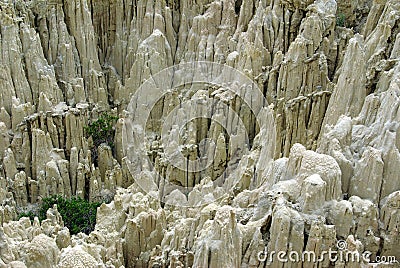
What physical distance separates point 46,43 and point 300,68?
48.2 feet

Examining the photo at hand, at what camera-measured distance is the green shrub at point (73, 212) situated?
22141 mm

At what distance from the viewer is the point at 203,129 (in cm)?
2514

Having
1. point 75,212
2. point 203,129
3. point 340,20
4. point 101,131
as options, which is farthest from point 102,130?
point 340,20

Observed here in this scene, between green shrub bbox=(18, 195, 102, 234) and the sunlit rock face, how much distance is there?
1.02 m

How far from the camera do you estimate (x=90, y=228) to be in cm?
2198

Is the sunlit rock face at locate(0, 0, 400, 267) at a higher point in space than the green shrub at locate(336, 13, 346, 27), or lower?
lower

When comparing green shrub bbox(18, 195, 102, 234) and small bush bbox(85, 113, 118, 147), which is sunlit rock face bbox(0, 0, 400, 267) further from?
green shrub bbox(18, 195, 102, 234)

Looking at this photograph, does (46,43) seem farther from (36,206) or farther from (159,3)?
(36,206)

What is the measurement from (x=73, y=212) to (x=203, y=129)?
700 cm

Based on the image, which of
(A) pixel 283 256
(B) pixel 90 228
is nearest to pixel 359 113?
(A) pixel 283 256

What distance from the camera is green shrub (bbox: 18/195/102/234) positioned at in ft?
72.6

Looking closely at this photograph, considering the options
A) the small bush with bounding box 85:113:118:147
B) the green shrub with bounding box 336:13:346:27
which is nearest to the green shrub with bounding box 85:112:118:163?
the small bush with bounding box 85:113:118:147

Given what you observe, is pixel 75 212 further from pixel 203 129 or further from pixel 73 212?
pixel 203 129

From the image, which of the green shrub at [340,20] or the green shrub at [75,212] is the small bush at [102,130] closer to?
the green shrub at [75,212]
